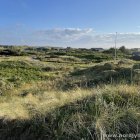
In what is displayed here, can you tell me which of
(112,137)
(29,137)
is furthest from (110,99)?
(29,137)

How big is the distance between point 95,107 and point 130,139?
42.2 inches

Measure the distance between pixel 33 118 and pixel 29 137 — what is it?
0.46 metres

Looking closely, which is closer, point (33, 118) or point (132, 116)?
point (132, 116)

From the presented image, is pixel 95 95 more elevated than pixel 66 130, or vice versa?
pixel 95 95

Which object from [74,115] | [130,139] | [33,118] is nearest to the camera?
[130,139]

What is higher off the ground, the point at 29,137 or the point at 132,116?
the point at 132,116

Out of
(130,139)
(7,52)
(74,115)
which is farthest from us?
(7,52)

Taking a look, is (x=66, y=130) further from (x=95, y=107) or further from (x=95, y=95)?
(x=95, y=95)

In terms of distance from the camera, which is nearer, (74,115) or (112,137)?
(112,137)

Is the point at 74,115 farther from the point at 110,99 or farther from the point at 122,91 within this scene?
the point at 122,91

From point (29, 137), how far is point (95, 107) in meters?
1.42

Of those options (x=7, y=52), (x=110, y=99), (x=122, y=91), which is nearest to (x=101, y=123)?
(x=110, y=99)

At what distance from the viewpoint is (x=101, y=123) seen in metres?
5.73

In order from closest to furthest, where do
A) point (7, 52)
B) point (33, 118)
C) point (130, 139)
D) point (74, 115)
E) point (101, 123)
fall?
point (130, 139)
point (101, 123)
point (74, 115)
point (33, 118)
point (7, 52)
